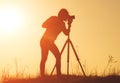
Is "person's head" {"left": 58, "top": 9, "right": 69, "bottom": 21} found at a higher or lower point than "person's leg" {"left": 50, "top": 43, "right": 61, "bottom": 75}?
higher

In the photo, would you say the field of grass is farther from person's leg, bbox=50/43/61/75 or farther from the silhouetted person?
the silhouetted person

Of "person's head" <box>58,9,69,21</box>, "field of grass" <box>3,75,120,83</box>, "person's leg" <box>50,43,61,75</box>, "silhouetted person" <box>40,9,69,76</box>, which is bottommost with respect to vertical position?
"field of grass" <box>3,75,120,83</box>

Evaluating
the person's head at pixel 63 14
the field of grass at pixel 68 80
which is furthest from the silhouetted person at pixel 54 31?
the field of grass at pixel 68 80

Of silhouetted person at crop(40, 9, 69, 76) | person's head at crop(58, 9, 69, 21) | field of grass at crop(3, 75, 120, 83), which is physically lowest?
field of grass at crop(3, 75, 120, 83)

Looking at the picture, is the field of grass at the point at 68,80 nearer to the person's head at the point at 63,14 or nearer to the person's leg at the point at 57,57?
the person's leg at the point at 57,57

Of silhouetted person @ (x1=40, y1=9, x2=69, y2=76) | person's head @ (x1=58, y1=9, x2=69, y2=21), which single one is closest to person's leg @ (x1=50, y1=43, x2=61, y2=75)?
silhouetted person @ (x1=40, y1=9, x2=69, y2=76)

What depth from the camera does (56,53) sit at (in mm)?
13148

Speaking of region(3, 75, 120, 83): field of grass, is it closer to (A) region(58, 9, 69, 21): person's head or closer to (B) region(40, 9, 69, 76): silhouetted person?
(B) region(40, 9, 69, 76): silhouetted person

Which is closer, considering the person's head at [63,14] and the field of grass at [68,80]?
the field of grass at [68,80]

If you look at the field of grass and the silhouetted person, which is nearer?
the field of grass

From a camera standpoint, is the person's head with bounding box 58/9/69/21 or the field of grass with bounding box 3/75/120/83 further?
the person's head with bounding box 58/9/69/21

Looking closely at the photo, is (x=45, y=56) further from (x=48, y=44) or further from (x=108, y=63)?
(x=108, y=63)

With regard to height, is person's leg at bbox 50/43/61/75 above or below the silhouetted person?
below

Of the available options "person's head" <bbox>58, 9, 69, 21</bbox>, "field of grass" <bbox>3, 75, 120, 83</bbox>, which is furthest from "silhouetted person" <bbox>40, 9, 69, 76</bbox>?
"field of grass" <bbox>3, 75, 120, 83</bbox>
